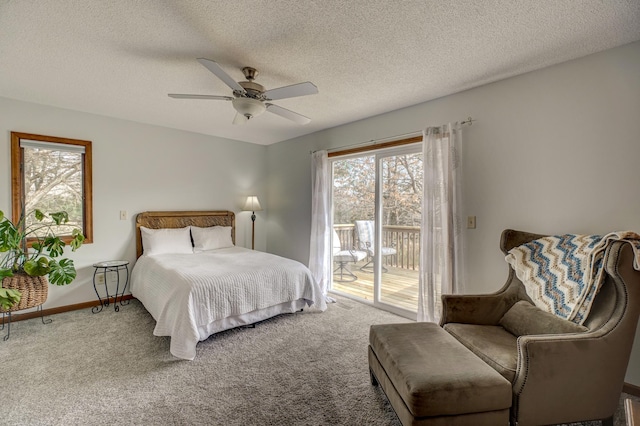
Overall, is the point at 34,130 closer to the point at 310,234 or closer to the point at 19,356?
the point at 19,356

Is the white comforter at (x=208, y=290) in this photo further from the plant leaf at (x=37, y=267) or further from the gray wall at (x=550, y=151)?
the gray wall at (x=550, y=151)

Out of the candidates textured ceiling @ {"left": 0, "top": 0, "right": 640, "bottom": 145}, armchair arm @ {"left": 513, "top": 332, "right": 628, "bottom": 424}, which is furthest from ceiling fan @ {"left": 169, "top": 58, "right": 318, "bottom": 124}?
armchair arm @ {"left": 513, "top": 332, "right": 628, "bottom": 424}

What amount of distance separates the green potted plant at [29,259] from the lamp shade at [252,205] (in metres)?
2.27

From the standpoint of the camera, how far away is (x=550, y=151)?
2.28 meters

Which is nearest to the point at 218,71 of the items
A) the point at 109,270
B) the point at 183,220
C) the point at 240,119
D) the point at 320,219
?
the point at 240,119

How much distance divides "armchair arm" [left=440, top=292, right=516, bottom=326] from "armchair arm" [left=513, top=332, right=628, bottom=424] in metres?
0.62

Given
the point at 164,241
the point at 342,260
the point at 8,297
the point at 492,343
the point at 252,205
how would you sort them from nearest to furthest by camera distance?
the point at 492,343 < the point at 8,297 < the point at 164,241 < the point at 342,260 < the point at 252,205

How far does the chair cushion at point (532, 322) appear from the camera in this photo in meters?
1.66

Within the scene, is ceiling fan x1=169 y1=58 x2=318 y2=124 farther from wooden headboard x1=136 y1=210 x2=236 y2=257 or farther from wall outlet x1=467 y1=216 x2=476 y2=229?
wooden headboard x1=136 y1=210 x2=236 y2=257

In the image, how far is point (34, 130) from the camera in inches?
125

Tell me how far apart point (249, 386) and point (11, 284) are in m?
2.64

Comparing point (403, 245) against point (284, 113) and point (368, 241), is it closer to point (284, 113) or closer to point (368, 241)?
point (368, 241)

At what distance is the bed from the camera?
243cm

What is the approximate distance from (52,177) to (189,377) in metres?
3.01
